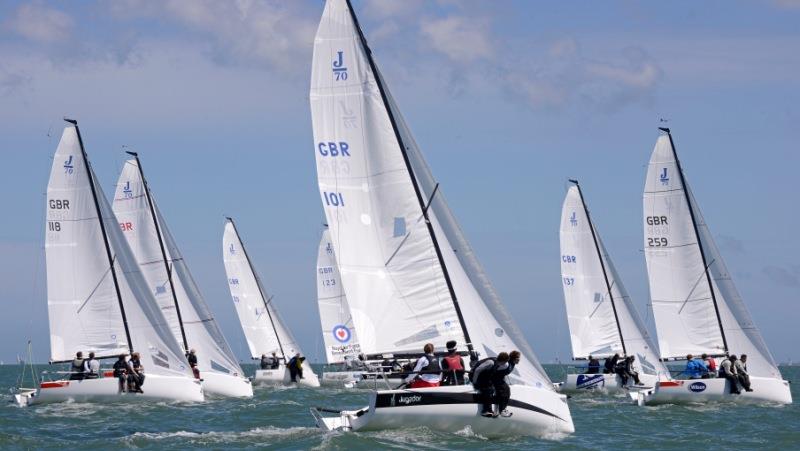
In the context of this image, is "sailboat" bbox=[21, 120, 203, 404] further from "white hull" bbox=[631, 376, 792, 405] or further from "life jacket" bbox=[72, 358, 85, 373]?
"white hull" bbox=[631, 376, 792, 405]

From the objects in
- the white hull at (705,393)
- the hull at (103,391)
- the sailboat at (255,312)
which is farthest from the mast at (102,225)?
the sailboat at (255,312)

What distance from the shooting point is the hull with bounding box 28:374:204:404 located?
30.0 metres

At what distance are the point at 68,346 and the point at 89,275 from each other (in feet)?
5.96

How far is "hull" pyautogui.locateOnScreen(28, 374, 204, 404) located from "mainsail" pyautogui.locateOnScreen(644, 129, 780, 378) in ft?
48.6

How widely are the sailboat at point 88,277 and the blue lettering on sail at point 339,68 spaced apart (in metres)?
11.6

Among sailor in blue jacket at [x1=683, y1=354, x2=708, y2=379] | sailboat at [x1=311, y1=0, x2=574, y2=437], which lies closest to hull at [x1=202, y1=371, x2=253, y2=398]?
sailor in blue jacket at [x1=683, y1=354, x2=708, y2=379]

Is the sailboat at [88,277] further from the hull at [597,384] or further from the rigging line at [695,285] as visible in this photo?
the rigging line at [695,285]

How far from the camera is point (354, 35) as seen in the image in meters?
22.5

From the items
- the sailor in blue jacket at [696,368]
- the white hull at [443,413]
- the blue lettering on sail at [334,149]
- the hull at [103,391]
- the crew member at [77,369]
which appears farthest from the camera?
the sailor in blue jacket at [696,368]

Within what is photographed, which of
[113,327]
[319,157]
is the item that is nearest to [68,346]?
[113,327]

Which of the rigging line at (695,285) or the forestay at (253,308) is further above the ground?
the forestay at (253,308)

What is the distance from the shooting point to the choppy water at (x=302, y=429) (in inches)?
794

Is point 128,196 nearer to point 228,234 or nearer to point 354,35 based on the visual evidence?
point 228,234

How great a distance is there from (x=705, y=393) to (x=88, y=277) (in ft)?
50.7
